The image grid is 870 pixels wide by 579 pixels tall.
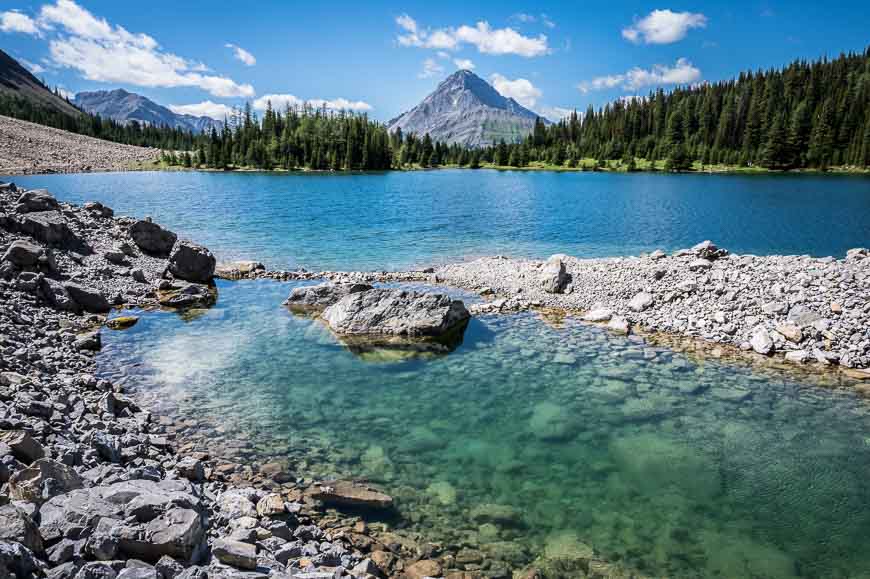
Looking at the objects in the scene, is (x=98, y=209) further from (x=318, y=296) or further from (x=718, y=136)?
(x=718, y=136)

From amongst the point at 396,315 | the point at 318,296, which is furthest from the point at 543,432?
the point at 318,296

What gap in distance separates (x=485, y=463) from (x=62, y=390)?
10.9 m

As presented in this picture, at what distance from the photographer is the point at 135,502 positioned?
6.84 meters

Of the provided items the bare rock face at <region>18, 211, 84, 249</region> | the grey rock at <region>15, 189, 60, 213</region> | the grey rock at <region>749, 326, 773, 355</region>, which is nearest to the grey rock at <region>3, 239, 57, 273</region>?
the bare rock face at <region>18, 211, 84, 249</region>

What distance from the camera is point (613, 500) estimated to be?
1074cm

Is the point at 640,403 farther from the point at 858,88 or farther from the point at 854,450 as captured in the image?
the point at 858,88

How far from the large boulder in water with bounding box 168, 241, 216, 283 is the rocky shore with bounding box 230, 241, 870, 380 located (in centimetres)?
771

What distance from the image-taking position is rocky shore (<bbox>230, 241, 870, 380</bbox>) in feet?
61.0

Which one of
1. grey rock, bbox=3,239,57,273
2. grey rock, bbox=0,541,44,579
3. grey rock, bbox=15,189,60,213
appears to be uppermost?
grey rock, bbox=15,189,60,213

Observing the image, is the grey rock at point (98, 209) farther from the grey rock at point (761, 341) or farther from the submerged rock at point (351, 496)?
the grey rock at point (761, 341)

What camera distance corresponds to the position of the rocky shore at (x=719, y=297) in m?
18.6

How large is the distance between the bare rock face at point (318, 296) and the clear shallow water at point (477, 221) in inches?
353

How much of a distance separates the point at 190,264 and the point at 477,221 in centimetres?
3368

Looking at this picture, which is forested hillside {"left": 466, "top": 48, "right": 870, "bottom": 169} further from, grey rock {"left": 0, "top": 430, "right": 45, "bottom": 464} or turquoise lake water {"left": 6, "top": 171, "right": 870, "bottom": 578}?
grey rock {"left": 0, "top": 430, "right": 45, "bottom": 464}
